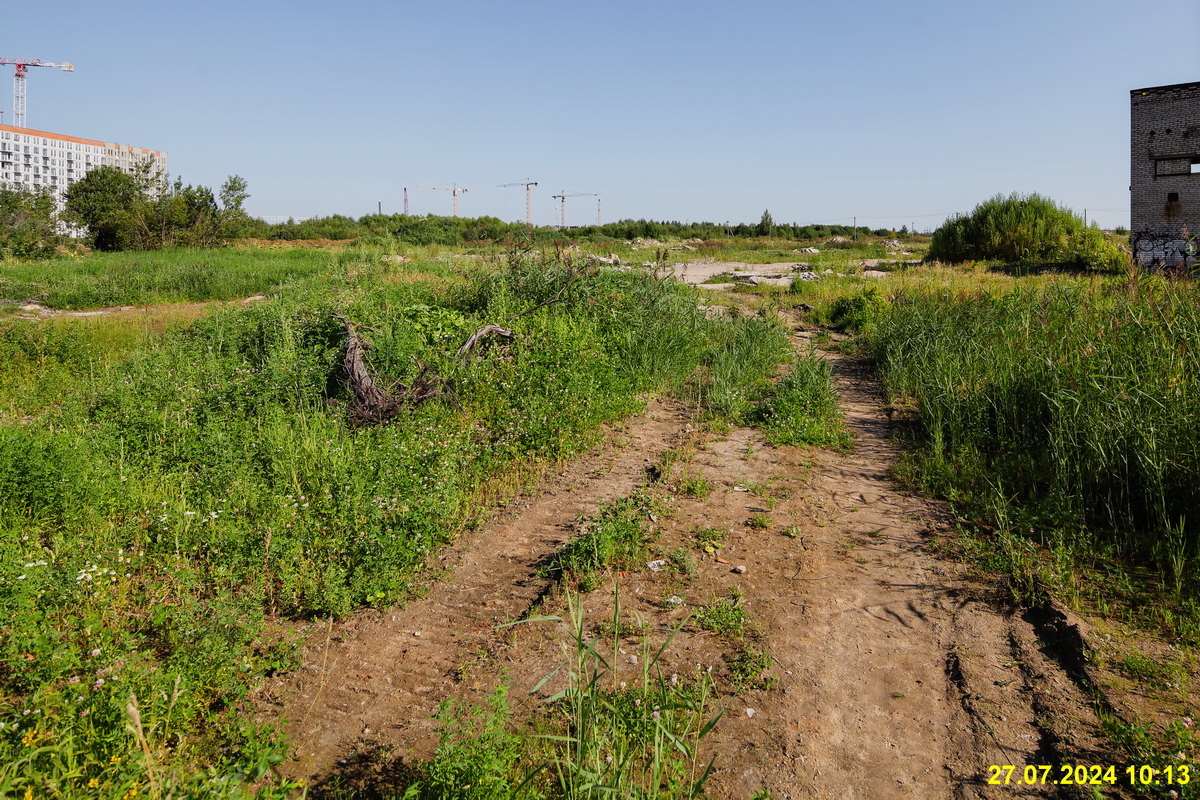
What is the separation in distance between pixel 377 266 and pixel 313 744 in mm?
14450

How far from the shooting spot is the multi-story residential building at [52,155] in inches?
3819

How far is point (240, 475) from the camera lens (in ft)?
14.9

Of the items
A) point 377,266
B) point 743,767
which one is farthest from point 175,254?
point 743,767

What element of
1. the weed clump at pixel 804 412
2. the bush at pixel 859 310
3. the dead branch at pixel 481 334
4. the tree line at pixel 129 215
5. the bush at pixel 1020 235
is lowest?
the weed clump at pixel 804 412

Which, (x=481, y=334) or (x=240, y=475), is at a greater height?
(x=481, y=334)

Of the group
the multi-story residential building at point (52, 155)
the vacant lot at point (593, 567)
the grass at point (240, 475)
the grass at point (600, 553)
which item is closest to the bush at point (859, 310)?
the grass at point (240, 475)

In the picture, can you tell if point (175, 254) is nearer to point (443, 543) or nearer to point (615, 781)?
point (443, 543)

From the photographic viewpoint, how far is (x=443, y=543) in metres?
4.14

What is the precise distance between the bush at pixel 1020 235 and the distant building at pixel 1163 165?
118 centimetres

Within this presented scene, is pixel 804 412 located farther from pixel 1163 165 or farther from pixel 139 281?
pixel 1163 165

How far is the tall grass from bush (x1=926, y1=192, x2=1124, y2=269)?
1507cm

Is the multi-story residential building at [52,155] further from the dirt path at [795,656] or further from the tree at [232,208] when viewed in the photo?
the dirt path at [795,656]

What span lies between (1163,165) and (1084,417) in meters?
20.6

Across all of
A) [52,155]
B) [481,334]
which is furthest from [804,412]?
[52,155]
